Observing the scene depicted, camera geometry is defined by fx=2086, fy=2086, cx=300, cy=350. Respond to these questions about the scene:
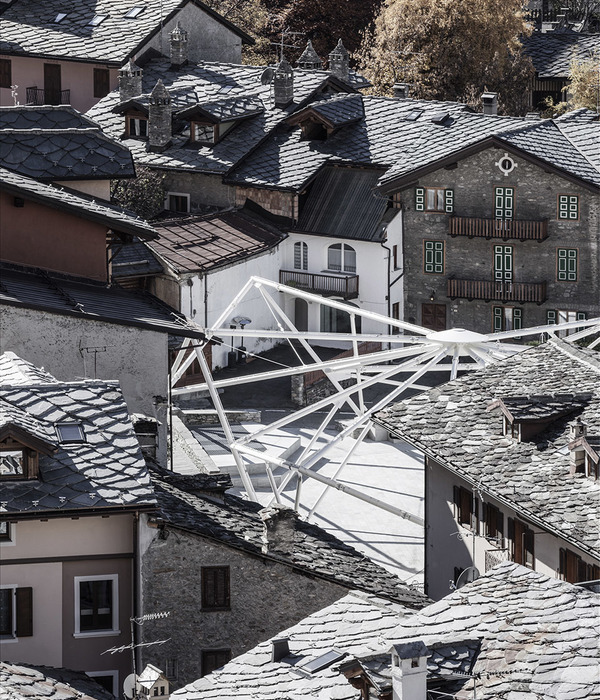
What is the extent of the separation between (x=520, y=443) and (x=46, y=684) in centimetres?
1521

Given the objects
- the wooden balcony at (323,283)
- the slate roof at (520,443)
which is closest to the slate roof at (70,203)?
the slate roof at (520,443)

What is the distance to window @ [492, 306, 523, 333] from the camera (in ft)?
290

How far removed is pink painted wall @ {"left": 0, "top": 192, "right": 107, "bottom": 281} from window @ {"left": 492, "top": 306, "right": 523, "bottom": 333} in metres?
29.9

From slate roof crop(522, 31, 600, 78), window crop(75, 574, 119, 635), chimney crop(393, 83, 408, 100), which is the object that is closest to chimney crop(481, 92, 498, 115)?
chimney crop(393, 83, 408, 100)

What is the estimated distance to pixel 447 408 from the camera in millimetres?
54562

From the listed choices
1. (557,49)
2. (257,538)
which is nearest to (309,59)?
(557,49)

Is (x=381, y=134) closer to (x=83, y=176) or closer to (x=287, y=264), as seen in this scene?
(x=287, y=264)

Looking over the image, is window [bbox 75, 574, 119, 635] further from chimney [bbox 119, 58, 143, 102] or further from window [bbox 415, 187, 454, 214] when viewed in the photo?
chimney [bbox 119, 58, 143, 102]

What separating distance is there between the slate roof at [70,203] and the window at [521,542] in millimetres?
16562

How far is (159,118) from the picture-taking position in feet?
302

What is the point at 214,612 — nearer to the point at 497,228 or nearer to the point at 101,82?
the point at 497,228

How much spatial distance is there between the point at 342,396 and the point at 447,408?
402 inches

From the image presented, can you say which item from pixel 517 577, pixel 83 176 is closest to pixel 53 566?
pixel 517 577

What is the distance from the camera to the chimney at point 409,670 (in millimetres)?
34531
